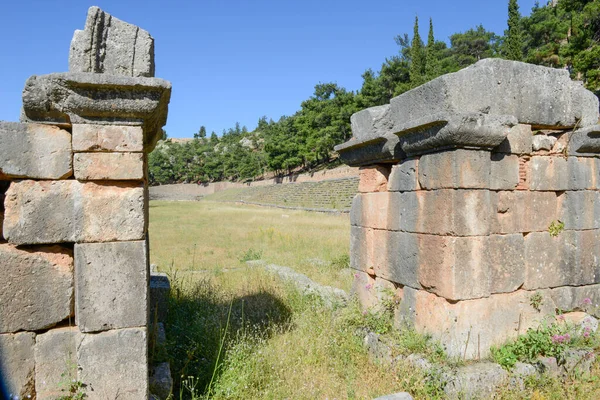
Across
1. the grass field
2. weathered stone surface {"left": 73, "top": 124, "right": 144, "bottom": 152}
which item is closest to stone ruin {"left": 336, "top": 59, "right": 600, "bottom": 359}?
the grass field

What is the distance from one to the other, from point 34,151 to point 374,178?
3748 millimetres

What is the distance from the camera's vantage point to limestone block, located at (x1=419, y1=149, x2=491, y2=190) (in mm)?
3797

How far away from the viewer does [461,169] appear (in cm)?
379

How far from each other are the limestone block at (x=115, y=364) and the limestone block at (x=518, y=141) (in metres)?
3.73

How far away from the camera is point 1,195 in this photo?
2.99 meters

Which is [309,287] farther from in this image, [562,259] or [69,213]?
[69,213]

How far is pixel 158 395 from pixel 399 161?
138 inches

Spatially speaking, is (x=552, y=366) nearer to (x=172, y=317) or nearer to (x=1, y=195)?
(x=172, y=317)

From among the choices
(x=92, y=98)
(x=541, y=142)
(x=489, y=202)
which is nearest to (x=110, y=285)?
(x=92, y=98)

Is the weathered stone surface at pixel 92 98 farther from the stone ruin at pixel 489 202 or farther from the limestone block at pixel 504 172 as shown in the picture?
the limestone block at pixel 504 172

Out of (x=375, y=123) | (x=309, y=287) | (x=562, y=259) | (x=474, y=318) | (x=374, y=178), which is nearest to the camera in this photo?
(x=474, y=318)

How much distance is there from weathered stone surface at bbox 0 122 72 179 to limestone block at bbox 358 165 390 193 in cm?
355

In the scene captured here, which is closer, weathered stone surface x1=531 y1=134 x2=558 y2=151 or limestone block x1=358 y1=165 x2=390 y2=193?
weathered stone surface x1=531 y1=134 x2=558 y2=151

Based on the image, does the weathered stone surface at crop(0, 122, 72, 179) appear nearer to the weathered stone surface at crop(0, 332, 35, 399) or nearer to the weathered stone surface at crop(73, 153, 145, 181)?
the weathered stone surface at crop(73, 153, 145, 181)
